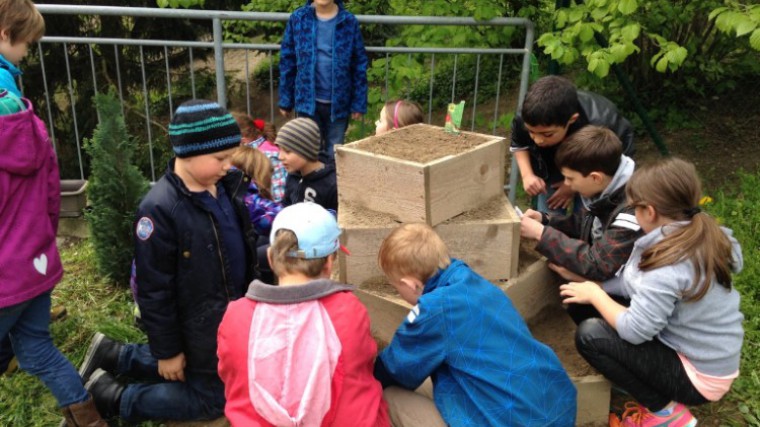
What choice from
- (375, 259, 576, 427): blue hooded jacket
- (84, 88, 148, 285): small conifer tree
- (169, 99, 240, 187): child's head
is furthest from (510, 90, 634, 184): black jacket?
(84, 88, 148, 285): small conifer tree

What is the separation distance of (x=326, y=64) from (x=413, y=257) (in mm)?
2722

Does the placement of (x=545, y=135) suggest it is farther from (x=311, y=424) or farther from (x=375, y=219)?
(x=311, y=424)

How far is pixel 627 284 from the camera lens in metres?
2.69

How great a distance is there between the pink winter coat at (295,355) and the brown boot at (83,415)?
98 centimetres

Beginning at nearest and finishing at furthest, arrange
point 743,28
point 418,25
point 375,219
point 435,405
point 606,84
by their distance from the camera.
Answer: point 435,405
point 375,219
point 743,28
point 418,25
point 606,84

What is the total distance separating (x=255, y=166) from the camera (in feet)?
12.1

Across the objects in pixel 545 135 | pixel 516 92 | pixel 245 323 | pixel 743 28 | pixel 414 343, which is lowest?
pixel 516 92

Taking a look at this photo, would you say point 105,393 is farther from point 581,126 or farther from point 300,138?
point 581,126

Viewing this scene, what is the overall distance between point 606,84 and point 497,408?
4975mm

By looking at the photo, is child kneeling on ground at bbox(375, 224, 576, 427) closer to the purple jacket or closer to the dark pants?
the dark pants

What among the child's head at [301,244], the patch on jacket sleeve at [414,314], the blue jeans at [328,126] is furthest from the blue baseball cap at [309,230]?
the blue jeans at [328,126]

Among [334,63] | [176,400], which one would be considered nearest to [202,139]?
[176,400]

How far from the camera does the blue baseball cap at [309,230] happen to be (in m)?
2.31

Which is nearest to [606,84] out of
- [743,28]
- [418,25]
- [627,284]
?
[418,25]
